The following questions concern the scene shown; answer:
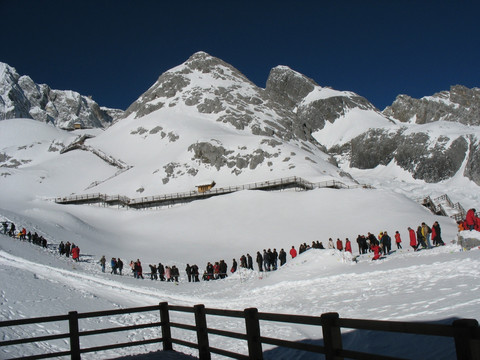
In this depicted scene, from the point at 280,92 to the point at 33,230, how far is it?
165 metres

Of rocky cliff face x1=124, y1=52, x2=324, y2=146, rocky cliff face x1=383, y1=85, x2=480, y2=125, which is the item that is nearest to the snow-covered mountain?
rocky cliff face x1=124, y1=52, x2=324, y2=146

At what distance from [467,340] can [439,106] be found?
180m

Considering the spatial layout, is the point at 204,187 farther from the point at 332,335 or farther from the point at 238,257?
the point at 332,335

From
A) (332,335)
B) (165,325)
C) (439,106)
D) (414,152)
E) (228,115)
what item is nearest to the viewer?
(332,335)

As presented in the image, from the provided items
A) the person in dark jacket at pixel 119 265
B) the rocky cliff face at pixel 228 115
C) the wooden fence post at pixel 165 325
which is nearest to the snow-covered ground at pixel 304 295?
the wooden fence post at pixel 165 325

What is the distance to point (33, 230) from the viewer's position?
35.7 metres

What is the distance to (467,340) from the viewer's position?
354 cm

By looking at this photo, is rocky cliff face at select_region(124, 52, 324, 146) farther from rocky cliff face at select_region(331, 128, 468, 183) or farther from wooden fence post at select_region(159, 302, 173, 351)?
wooden fence post at select_region(159, 302, 173, 351)

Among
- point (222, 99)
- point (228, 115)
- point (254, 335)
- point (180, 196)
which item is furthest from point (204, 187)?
point (254, 335)

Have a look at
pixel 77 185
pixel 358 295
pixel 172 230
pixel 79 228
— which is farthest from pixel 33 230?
pixel 77 185

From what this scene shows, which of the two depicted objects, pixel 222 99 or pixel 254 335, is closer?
pixel 254 335

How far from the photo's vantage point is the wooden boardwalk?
57.6 meters

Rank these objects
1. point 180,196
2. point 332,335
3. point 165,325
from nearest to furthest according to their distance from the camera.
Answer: point 332,335 < point 165,325 < point 180,196

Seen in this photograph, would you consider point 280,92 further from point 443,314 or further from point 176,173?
point 443,314
